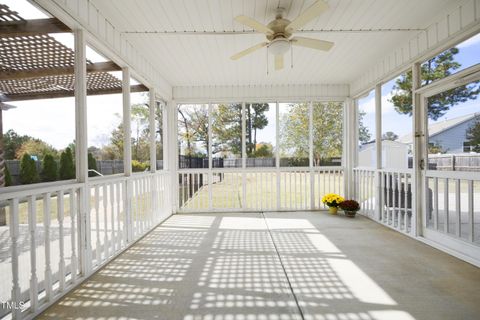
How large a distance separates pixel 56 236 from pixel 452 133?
430cm

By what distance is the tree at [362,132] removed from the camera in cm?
512

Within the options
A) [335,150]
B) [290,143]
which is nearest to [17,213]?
[290,143]

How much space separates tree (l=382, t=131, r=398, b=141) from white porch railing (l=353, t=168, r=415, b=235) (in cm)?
50

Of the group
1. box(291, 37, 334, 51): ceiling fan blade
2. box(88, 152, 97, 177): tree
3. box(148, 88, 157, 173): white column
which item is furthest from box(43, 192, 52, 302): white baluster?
box(291, 37, 334, 51): ceiling fan blade

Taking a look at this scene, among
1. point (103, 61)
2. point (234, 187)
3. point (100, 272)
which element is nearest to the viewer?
point (100, 272)

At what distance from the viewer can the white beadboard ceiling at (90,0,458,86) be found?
8.91 ft

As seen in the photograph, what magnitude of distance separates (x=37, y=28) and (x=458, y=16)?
3877 millimetres

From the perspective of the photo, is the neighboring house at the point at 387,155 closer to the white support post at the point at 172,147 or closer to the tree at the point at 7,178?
the white support post at the point at 172,147

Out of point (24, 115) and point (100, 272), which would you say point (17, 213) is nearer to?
point (24, 115)

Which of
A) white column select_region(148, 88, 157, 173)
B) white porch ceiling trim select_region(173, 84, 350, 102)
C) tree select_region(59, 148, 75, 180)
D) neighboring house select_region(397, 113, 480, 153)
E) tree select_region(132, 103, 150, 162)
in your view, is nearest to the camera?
tree select_region(59, 148, 75, 180)

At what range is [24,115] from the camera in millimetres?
1887

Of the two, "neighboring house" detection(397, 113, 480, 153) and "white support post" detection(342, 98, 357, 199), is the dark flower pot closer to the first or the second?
"white support post" detection(342, 98, 357, 199)

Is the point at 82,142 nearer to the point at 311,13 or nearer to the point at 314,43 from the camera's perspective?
the point at 311,13

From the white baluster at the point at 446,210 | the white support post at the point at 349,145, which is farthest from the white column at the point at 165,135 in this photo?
the white baluster at the point at 446,210
